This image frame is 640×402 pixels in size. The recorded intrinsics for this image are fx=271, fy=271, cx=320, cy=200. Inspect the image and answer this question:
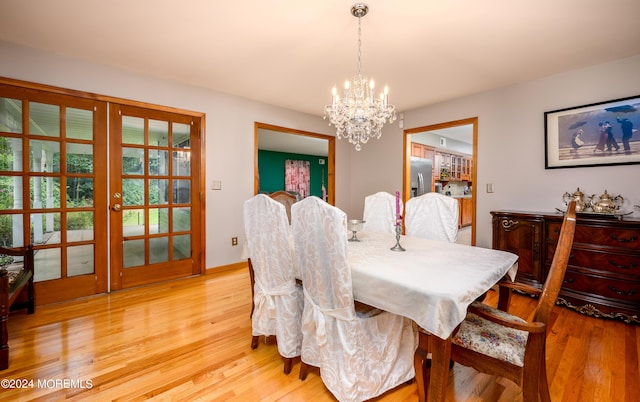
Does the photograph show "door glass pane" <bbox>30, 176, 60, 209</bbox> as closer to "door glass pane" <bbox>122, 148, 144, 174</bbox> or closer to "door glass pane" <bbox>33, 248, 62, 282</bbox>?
"door glass pane" <bbox>33, 248, 62, 282</bbox>

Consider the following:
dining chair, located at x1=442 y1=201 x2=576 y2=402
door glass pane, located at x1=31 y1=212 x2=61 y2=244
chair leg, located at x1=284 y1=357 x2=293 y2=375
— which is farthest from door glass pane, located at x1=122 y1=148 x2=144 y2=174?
dining chair, located at x1=442 y1=201 x2=576 y2=402

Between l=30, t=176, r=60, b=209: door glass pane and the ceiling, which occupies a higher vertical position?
the ceiling

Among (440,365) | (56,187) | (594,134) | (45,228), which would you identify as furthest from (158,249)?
(594,134)

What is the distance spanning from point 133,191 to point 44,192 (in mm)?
679

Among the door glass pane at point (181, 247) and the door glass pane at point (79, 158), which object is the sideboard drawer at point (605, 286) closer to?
the door glass pane at point (181, 247)

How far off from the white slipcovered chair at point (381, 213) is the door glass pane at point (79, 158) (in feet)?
9.19

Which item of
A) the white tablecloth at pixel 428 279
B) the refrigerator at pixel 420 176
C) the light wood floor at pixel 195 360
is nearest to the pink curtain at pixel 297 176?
the refrigerator at pixel 420 176

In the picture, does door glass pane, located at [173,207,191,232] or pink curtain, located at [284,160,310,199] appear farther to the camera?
pink curtain, located at [284,160,310,199]

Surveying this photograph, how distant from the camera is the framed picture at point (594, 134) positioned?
8.07 feet

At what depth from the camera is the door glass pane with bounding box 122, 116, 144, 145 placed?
288 cm

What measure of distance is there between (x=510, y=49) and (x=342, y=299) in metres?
2.58

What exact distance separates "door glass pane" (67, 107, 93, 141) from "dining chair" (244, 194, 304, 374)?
7.14 feet

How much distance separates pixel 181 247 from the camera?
3.27m

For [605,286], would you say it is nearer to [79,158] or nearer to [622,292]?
[622,292]
